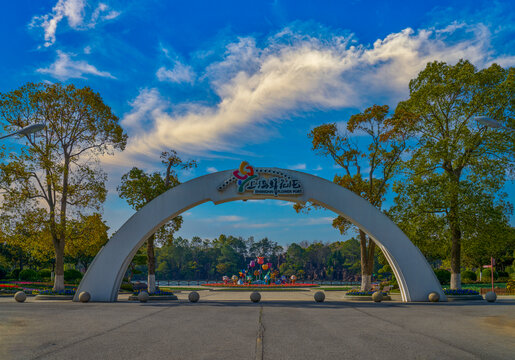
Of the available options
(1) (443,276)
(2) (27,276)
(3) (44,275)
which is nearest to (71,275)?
(3) (44,275)

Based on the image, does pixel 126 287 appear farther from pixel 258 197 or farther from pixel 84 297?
pixel 258 197

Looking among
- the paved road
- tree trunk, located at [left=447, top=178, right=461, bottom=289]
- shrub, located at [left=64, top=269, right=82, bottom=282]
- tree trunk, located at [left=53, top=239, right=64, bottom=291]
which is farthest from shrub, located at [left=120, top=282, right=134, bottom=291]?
tree trunk, located at [left=447, top=178, right=461, bottom=289]

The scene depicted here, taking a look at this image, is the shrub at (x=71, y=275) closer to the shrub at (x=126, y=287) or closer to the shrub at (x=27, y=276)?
the shrub at (x=27, y=276)

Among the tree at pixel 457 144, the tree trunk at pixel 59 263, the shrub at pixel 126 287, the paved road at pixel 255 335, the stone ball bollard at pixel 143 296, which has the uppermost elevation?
the tree at pixel 457 144

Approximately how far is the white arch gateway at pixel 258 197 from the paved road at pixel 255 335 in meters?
5.12

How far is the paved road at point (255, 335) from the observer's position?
8.38m

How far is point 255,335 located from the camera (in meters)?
10.6

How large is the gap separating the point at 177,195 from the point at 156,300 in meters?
6.33

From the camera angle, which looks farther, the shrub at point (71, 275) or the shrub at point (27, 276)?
the shrub at point (71, 275)

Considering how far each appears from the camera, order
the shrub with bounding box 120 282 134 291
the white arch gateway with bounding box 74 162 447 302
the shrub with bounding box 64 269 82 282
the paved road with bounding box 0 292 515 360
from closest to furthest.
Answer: the paved road with bounding box 0 292 515 360 < the white arch gateway with bounding box 74 162 447 302 < the shrub with bounding box 120 282 134 291 < the shrub with bounding box 64 269 82 282

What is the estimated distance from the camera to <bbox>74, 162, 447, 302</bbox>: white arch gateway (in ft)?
70.0

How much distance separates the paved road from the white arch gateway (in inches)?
202

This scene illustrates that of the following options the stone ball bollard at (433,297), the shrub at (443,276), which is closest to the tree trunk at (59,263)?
the stone ball bollard at (433,297)

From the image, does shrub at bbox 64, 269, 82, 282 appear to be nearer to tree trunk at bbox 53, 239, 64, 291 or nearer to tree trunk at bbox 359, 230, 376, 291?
tree trunk at bbox 53, 239, 64, 291
